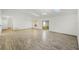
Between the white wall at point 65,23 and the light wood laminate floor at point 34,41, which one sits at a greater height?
the white wall at point 65,23

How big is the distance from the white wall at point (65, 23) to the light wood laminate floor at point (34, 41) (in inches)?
4.2

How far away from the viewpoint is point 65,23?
8.30 feet

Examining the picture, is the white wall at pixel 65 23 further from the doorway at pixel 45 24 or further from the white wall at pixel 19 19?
the white wall at pixel 19 19

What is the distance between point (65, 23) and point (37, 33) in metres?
0.63

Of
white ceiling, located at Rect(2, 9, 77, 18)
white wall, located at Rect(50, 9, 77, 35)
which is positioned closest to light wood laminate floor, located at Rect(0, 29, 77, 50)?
white wall, located at Rect(50, 9, 77, 35)

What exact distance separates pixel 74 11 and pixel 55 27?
20.1 inches

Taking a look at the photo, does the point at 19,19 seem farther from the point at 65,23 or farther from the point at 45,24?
the point at 65,23

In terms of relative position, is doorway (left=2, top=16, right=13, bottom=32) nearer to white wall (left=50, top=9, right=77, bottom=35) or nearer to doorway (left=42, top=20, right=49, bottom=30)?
doorway (left=42, top=20, right=49, bottom=30)

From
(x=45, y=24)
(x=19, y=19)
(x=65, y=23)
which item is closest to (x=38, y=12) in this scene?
(x=45, y=24)

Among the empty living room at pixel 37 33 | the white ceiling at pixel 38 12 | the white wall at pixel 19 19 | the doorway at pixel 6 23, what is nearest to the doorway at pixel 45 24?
the empty living room at pixel 37 33

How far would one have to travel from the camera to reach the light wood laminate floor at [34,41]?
2.51m
